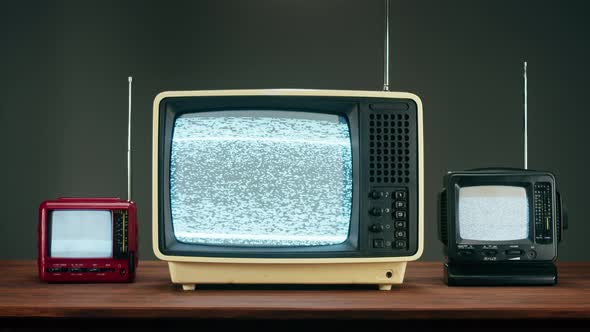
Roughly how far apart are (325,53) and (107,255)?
1.35m

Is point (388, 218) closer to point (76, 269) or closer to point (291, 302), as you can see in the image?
point (291, 302)

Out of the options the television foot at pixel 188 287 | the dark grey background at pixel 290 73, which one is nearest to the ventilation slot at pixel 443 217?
the television foot at pixel 188 287

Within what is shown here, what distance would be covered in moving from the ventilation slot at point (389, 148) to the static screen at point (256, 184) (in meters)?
0.05

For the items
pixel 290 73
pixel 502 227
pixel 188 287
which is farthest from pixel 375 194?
pixel 290 73

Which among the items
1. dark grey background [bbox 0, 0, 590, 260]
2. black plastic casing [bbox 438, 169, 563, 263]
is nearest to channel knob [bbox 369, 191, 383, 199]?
black plastic casing [bbox 438, 169, 563, 263]

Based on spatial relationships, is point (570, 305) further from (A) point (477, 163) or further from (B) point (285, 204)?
(A) point (477, 163)

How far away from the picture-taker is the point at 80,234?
1400mm

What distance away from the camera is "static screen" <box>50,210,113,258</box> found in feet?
4.60

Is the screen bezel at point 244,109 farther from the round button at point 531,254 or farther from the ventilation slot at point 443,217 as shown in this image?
the round button at point 531,254

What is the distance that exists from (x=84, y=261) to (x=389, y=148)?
26.5 inches

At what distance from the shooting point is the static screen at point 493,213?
1387 mm

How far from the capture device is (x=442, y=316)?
1.12m

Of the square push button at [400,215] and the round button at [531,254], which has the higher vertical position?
the square push button at [400,215]

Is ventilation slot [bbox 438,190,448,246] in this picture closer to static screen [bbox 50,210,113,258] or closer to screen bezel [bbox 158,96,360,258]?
screen bezel [bbox 158,96,360,258]
